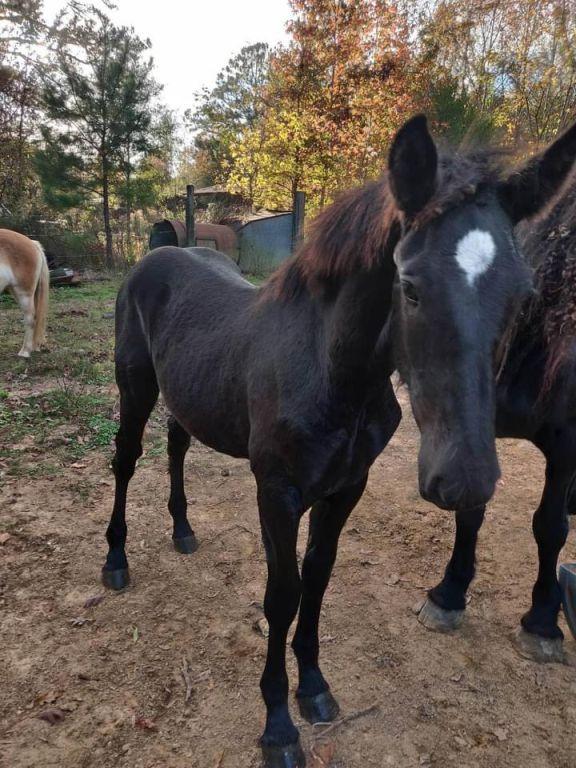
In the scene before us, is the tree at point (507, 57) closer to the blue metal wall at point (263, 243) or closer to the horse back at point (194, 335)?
the blue metal wall at point (263, 243)

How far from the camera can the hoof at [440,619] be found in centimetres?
252

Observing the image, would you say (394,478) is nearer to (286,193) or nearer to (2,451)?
(2,451)

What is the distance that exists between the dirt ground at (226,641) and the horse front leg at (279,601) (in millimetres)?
122

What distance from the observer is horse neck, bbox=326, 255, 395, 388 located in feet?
4.55

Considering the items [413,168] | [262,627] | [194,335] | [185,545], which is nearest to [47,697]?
[262,627]

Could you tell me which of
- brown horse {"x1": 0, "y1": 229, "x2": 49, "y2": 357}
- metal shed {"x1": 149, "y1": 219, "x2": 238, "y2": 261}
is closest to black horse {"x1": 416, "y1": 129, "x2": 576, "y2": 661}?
brown horse {"x1": 0, "y1": 229, "x2": 49, "y2": 357}

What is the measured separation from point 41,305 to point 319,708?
6.28 meters

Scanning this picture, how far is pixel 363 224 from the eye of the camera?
1.43m

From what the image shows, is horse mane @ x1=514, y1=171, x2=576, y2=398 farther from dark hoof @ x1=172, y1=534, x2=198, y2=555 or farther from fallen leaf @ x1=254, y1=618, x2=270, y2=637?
dark hoof @ x1=172, y1=534, x2=198, y2=555

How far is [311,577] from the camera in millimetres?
2051

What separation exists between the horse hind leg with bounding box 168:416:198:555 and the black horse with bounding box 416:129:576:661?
1.46m

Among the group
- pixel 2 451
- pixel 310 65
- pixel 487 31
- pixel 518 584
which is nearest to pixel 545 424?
pixel 518 584

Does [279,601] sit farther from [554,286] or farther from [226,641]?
[554,286]

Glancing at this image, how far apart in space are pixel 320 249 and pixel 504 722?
6.87 ft
